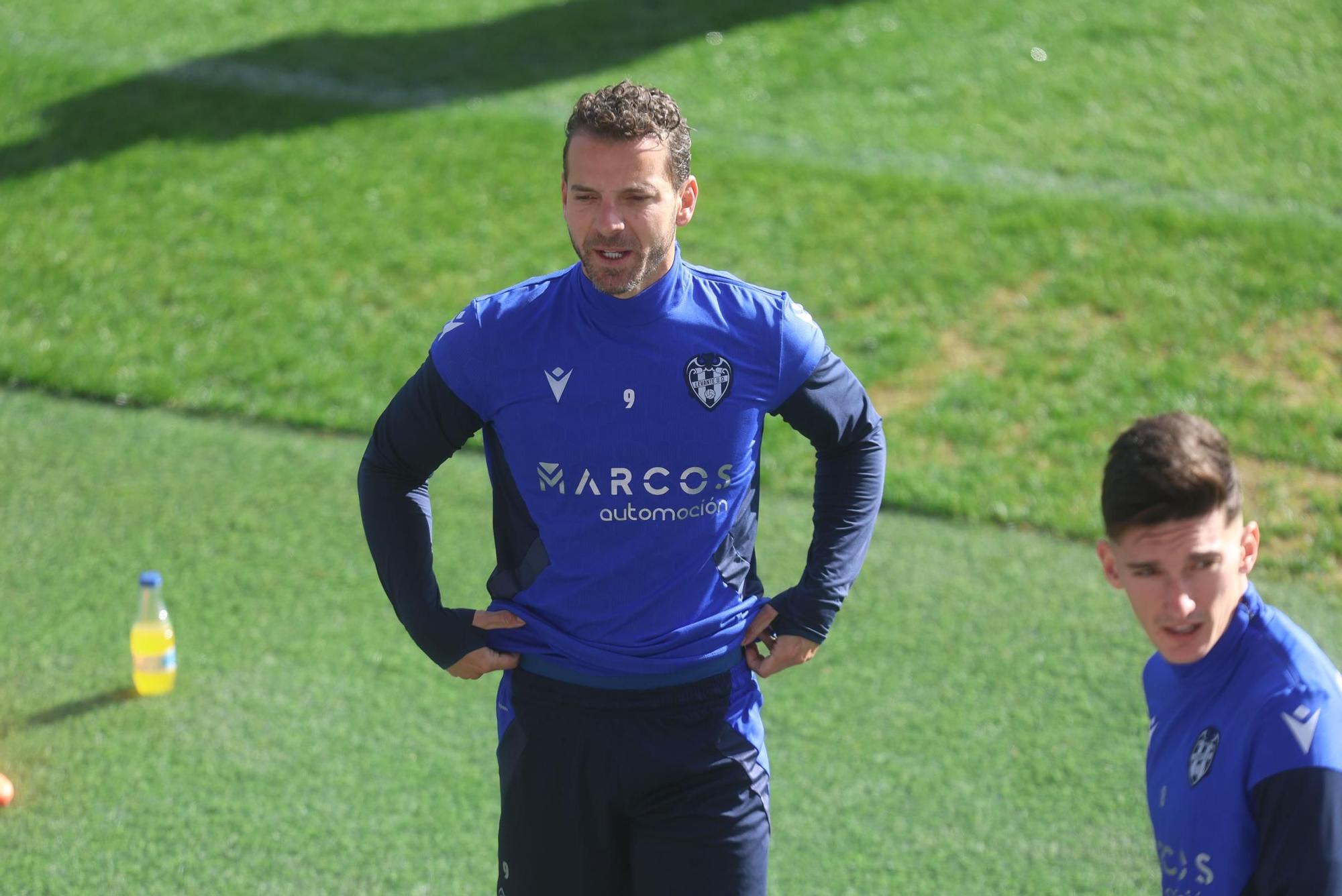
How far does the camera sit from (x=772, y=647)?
325 cm

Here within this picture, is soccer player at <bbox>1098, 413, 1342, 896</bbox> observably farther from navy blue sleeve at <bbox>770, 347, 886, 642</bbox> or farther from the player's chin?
navy blue sleeve at <bbox>770, 347, 886, 642</bbox>

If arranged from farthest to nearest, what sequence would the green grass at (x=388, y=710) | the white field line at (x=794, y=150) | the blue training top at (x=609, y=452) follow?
the white field line at (x=794, y=150)
the green grass at (x=388, y=710)
the blue training top at (x=609, y=452)

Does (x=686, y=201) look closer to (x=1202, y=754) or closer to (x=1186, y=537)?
(x=1186, y=537)

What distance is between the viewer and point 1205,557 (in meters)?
2.33

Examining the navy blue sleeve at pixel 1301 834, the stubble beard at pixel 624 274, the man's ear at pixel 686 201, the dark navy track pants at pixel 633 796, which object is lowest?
the dark navy track pants at pixel 633 796

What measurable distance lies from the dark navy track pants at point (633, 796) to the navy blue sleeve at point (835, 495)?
29 centimetres

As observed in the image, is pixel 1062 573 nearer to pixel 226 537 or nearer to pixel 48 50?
pixel 226 537

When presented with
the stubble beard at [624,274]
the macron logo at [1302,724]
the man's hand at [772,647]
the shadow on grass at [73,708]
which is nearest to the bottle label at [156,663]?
the shadow on grass at [73,708]

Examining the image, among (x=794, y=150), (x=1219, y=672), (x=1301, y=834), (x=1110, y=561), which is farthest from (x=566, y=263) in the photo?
(x=1301, y=834)

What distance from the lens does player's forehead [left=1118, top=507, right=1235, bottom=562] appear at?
91.7 inches

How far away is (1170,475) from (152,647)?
429cm

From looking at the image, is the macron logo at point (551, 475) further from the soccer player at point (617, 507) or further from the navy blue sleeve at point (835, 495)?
the navy blue sleeve at point (835, 495)

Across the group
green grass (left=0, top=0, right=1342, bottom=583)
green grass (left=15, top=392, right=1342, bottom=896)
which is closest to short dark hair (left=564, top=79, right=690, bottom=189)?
green grass (left=15, top=392, right=1342, bottom=896)

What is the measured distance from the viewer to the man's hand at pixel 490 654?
3.16 m
